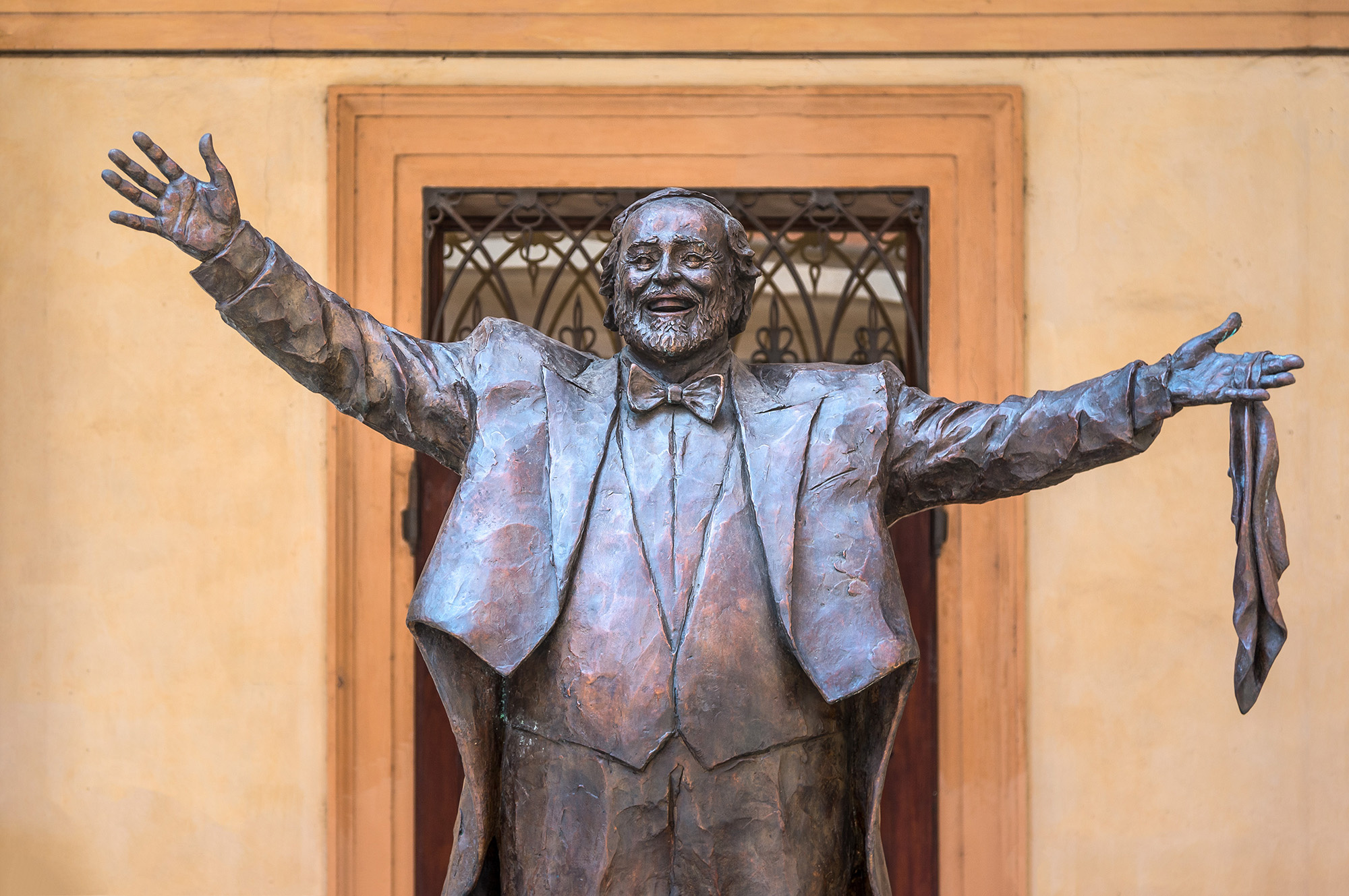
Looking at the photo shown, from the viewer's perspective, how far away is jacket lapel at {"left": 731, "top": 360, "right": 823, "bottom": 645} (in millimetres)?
2262

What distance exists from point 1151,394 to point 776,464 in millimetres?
671

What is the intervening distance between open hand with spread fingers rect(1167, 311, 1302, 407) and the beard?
81 cm

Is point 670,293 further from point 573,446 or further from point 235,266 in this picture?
point 235,266

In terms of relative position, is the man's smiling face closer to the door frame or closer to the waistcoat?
the waistcoat

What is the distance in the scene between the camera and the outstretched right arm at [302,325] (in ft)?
6.71

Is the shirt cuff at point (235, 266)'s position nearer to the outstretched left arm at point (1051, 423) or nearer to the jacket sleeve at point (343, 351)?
the jacket sleeve at point (343, 351)

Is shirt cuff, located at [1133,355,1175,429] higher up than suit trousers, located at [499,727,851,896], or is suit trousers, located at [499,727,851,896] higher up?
shirt cuff, located at [1133,355,1175,429]

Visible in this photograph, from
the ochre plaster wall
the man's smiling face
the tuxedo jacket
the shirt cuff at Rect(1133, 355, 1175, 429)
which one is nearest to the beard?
the man's smiling face

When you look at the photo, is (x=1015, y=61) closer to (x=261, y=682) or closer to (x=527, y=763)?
(x=527, y=763)

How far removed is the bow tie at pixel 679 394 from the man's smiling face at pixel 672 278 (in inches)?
2.3

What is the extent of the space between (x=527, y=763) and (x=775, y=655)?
1.62 feet

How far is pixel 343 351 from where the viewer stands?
2.26 m

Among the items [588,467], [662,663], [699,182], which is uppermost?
[699,182]

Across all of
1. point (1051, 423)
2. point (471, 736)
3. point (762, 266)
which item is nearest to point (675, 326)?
point (1051, 423)
